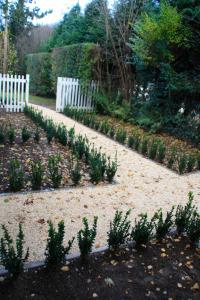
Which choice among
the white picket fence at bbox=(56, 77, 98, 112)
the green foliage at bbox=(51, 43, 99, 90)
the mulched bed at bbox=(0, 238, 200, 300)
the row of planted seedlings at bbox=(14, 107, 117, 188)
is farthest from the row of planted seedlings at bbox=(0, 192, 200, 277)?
the green foliage at bbox=(51, 43, 99, 90)

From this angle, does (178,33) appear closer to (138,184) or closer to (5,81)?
(138,184)

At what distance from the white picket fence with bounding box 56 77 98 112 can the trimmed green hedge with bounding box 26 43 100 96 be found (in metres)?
0.41

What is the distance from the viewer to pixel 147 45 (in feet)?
32.3

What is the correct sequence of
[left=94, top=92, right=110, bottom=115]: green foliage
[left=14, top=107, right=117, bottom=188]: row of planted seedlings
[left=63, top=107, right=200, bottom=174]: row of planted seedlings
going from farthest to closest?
[left=94, top=92, right=110, bottom=115]: green foliage → [left=63, top=107, right=200, bottom=174]: row of planted seedlings → [left=14, top=107, right=117, bottom=188]: row of planted seedlings

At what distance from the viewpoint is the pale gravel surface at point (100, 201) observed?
3.84 metres

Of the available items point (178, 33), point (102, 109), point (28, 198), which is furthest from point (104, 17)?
point (28, 198)

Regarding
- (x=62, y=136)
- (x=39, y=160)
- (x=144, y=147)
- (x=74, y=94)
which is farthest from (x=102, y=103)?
(x=39, y=160)

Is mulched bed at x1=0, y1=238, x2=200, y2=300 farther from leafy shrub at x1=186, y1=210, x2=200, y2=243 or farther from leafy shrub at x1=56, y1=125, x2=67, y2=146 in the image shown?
leafy shrub at x1=56, y1=125, x2=67, y2=146

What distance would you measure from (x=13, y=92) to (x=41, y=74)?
831 cm

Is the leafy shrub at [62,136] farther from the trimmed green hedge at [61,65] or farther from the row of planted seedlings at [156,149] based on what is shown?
the trimmed green hedge at [61,65]

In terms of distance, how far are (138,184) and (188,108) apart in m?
5.36

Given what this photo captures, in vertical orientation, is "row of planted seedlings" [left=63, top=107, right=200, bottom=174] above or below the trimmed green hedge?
below

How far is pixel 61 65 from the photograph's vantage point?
655 inches

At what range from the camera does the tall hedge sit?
19.7 metres
